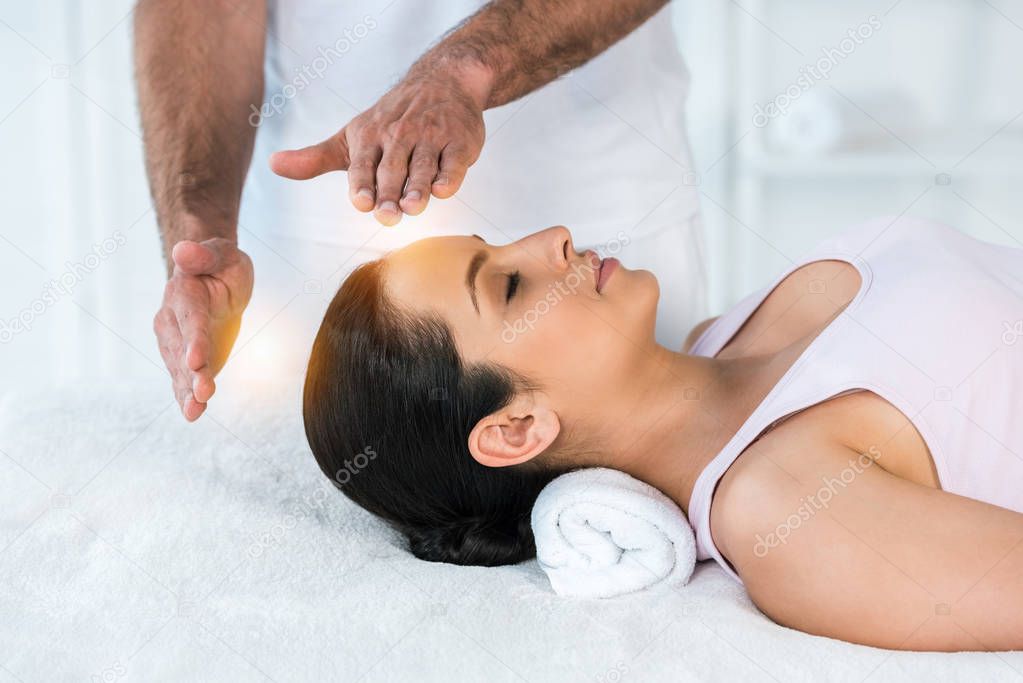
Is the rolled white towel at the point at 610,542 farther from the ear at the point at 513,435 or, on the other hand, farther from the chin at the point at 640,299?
the chin at the point at 640,299

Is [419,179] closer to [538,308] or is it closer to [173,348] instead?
[538,308]

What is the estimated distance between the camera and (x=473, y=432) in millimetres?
1163

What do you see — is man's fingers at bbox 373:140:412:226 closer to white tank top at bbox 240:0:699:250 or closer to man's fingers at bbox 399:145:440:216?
man's fingers at bbox 399:145:440:216

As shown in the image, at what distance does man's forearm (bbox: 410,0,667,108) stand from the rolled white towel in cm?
52

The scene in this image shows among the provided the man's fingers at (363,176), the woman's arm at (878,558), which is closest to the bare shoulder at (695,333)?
the woman's arm at (878,558)

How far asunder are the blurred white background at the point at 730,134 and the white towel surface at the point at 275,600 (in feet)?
3.99

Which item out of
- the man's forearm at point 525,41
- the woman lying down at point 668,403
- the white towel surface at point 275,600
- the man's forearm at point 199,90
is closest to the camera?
the white towel surface at point 275,600

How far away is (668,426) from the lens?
124cm

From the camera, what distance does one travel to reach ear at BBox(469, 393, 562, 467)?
1168 millimetres

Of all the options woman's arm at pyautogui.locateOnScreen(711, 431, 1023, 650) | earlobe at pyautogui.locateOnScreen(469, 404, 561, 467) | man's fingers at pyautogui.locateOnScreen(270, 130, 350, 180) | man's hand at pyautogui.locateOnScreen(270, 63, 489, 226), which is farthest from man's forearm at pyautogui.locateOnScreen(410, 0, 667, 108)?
woman's arm at pyautogui.locateOnScreen(711, 431, 1023, 650)

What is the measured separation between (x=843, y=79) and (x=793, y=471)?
6.20 ft

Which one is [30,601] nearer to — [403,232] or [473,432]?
[473,432]

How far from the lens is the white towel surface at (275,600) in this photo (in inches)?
34.9

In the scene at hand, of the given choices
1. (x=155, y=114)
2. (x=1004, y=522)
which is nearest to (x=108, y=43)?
(x=155, y=114)
